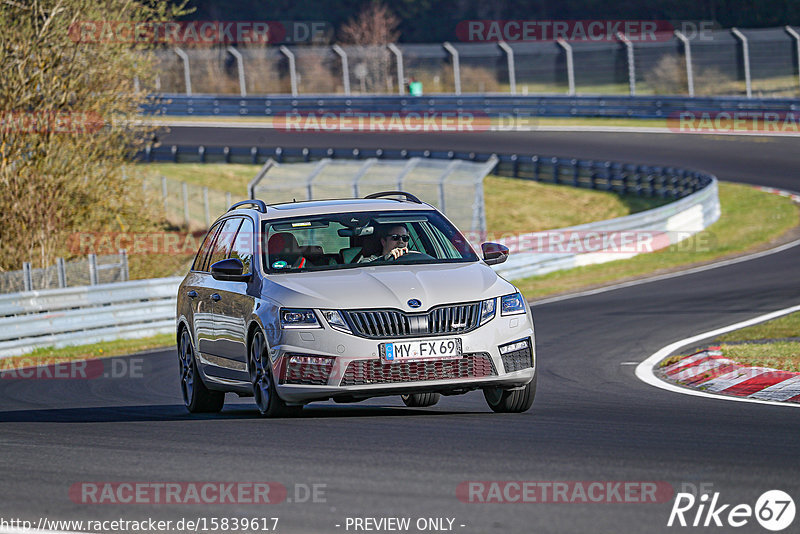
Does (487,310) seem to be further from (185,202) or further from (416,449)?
(185,202)

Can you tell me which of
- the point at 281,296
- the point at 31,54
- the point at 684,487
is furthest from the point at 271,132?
the point at 684,487

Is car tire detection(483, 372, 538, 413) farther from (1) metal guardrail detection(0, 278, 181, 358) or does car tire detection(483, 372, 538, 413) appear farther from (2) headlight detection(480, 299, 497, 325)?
(1) metal guardrail detection(0, 278, 181, 358)

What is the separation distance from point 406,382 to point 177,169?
36259mm

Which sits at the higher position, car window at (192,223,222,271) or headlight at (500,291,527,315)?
headlight at (500,291,527,315)

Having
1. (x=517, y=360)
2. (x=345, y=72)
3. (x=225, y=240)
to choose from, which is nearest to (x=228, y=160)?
(x=345, y=72)

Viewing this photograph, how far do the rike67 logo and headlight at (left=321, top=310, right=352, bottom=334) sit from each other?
10.7 feet

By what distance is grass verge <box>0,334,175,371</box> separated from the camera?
18.7m

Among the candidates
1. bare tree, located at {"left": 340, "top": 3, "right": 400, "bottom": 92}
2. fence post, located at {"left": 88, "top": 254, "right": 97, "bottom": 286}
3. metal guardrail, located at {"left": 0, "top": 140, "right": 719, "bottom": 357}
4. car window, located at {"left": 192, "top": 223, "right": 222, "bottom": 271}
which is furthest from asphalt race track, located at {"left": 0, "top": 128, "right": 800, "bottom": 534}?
bare tree, located at {"left": 340, "top": 3, "right": 400, "bottom": 92}

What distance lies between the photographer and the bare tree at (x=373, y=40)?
53850 mm

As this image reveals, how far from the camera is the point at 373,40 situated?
77500 mm

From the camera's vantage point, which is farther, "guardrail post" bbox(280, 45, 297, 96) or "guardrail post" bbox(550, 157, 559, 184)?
"guardrail post" bbox(280, 45, 297, 96)

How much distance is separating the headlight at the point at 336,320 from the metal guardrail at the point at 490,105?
3460 centimetres

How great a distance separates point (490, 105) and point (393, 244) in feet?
131

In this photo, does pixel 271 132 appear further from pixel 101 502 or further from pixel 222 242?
pixel 101 502
